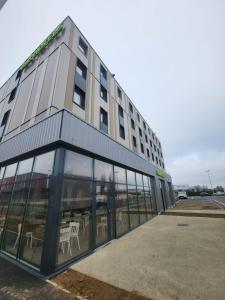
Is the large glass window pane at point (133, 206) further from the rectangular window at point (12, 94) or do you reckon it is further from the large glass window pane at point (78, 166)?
Result: the rectangular window at point (12, 94)

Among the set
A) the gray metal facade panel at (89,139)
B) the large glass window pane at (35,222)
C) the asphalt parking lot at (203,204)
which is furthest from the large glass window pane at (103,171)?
the asphalt parking lot at (203,204)

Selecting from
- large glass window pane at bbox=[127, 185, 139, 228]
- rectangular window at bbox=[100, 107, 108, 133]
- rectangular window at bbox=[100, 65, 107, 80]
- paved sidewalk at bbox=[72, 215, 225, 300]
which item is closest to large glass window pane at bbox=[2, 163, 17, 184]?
paved sidewalk at bbox=[72, 215, 225, 300]

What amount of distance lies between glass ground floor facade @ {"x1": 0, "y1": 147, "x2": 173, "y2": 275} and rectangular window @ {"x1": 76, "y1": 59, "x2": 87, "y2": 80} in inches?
248

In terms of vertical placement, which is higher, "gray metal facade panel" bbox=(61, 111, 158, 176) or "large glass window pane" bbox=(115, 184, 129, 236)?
"gray metal facade panel" bbox=(61, 111, 158, 176)

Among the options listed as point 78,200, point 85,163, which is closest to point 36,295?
point 78,200

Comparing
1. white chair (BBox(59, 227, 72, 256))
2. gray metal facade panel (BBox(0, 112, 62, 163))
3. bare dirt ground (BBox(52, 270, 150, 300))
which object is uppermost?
gray metal facade panel (BBox(0, 112, 62, 163))

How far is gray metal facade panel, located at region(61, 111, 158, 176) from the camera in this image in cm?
649

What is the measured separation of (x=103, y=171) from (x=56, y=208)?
12.3 feet

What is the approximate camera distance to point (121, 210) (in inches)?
386

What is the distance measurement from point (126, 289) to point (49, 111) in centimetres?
746

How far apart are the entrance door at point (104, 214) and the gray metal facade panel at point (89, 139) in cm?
187

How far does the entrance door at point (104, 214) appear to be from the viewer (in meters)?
7.63

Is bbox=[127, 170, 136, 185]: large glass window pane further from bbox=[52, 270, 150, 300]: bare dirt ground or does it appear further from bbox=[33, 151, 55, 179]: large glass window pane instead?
bbox=[52, 270, 150, 300]: bare dirt ground

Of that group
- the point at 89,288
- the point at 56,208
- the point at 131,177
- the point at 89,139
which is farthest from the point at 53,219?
the point at 131,177
